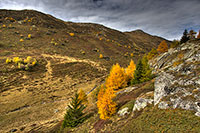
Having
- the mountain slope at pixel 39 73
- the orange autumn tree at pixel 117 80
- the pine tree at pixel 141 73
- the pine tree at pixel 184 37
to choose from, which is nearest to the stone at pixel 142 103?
the pine tree at pixel 141 73

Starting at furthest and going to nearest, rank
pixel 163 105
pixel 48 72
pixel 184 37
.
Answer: pixel 48 72 < pixel 184 37 < pixel 163 105

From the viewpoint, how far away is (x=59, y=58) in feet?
257

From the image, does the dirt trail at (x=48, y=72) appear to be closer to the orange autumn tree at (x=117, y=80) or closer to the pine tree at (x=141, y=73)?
the orange autumn tree at (x=117, y=80)

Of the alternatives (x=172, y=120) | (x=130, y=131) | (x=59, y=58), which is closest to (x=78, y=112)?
(x=130, y=131)

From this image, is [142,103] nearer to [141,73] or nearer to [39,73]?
[141,73]

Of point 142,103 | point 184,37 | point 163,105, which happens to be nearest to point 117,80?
point 142,103

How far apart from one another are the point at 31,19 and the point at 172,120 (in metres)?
163

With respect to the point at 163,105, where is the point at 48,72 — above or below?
below

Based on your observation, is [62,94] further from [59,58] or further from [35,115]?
[59,58]

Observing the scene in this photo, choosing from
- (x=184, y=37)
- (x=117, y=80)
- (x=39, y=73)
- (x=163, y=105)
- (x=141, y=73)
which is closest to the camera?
(x=163, y=105)

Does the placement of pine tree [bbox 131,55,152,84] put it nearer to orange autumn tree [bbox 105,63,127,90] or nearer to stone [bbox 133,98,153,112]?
orange autumn tree [bbox 105,63,127,90]

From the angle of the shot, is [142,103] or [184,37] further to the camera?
[184,37]

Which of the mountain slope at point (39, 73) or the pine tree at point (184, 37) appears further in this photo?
the pine tree at point (184, 37)

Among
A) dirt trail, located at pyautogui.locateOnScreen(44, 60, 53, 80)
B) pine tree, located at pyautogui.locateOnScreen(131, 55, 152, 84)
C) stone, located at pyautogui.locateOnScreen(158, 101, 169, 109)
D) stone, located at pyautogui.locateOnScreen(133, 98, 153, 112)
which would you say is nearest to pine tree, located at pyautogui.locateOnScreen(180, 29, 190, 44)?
pine tree, located at pyautogui.locateOnScreen(131, 55, 152, 84)
